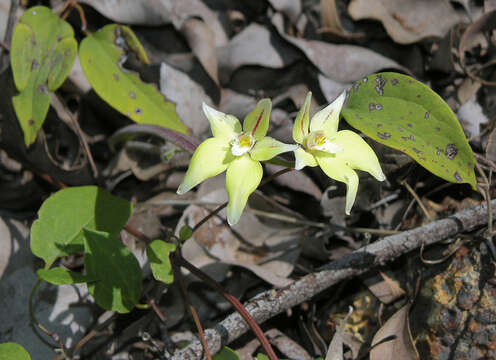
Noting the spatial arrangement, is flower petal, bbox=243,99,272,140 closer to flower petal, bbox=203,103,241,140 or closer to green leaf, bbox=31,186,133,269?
flower petal, bbox=203,103,241,140

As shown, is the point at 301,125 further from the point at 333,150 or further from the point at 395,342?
the point at 395,342

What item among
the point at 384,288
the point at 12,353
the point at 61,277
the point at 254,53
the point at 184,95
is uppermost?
the point at 254,53

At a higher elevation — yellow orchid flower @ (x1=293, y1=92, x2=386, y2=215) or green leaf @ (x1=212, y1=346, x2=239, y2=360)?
yellow orchid flower @ (x1=293, y1=92, x2=386, y2=215)

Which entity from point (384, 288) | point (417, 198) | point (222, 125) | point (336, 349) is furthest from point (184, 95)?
point (336, 349)

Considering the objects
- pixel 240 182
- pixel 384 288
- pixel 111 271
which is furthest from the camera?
pixel 384 288

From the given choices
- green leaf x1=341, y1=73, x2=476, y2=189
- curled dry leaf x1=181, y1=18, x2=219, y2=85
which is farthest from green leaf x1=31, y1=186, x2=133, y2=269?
green leaf x1=341, y1=73, x2=476, y2=189

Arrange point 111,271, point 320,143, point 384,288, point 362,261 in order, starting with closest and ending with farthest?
point 320,143, point 111,271, point 362,261, point 384,288

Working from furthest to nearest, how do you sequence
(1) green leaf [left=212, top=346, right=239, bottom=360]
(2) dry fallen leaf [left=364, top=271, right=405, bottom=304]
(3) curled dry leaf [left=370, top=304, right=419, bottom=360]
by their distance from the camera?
(2) dry fallen leaf [left=364, top=271, right=405, bottom=304]
(3) curled dry leaf [left=370, top=304, right=419, bottom=360]
(1) green leaf [left=212, top=346, right=239, bottom=360]
